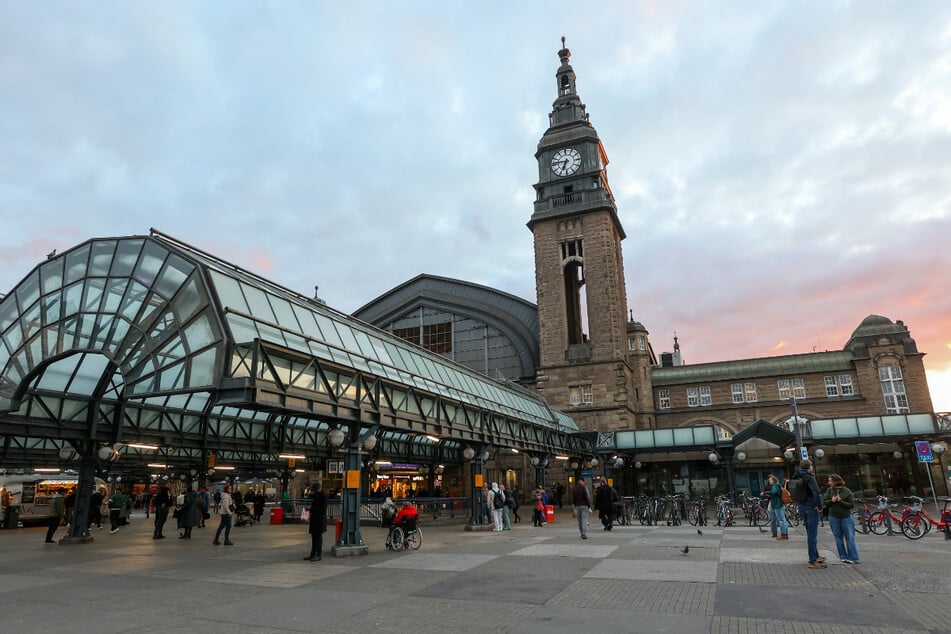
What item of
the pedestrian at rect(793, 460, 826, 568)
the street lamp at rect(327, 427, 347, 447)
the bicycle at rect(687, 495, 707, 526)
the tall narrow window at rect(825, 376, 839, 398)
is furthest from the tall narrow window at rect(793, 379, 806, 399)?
the street lamp at rect(327, 427, 347, 447)

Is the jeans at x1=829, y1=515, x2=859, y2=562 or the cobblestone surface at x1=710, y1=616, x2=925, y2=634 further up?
the jeans at x1=829, y1=515, x2=859, y2=562

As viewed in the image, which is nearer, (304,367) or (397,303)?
(304,367)

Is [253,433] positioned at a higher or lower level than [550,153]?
lower

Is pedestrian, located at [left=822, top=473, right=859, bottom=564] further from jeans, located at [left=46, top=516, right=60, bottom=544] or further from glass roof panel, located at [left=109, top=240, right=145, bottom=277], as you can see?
jeans, located at [left=46, top=516, right=60, bottom=544]

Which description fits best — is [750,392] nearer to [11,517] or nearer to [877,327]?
[877,327]

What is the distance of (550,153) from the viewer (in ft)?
201

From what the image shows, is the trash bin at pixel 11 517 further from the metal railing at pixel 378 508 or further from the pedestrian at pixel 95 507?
the metal railing at pixel 378 508

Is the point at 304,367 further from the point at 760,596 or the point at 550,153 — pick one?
the point at 550,153

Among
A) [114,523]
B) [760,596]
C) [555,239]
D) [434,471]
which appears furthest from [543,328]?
[760,596]

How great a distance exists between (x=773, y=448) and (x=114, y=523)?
34984 mm

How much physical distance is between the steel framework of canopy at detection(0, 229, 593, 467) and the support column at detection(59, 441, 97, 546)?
579mm

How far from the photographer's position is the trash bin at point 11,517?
104ft

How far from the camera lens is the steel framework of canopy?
50.5 ft

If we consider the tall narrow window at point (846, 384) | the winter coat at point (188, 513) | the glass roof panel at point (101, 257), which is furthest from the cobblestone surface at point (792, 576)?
the tall narrow window at point (846, 384)
